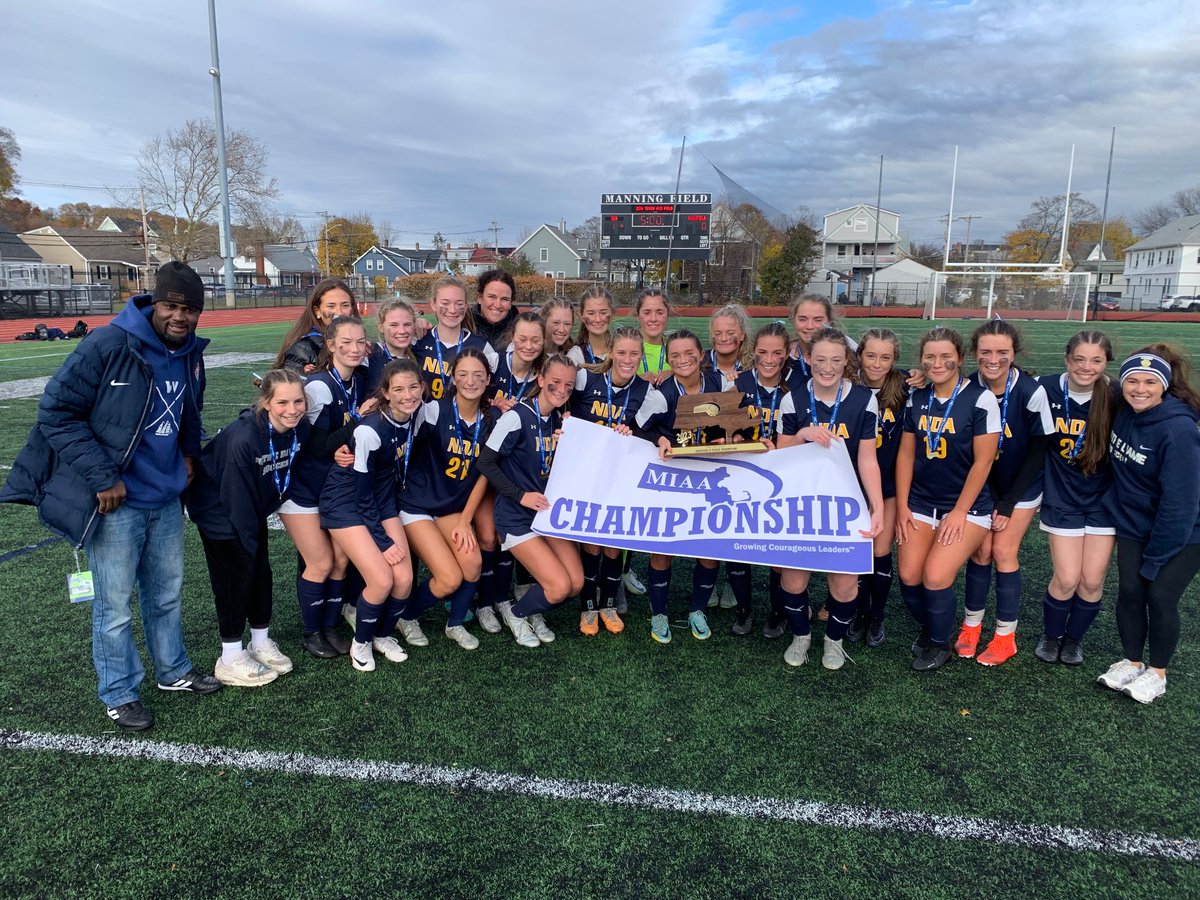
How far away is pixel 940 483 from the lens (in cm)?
396

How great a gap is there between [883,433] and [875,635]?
119cm

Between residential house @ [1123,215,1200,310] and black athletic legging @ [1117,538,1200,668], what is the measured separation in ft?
191

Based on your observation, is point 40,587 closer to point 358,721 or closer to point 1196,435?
point 358,721

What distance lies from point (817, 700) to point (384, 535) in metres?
2.40

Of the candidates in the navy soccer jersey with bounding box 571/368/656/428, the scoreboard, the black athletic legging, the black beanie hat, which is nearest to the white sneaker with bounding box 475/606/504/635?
the navy soccer jersey with bounding box 571/368/656/428

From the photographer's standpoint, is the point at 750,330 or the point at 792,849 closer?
the point at 792,849

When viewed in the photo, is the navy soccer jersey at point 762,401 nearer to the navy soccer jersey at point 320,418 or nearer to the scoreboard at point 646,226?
the navy soccer jersey at point 320,418

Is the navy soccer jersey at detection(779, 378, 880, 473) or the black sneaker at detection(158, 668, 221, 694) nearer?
the black sneaker at detection(158, 668, 221, 694)

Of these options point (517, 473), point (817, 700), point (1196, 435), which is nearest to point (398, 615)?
point (517, 473)

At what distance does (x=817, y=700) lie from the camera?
3703mm

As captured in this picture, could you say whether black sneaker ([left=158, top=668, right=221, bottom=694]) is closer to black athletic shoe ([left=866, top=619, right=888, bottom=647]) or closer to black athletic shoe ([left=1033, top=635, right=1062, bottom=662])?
black athletic shoe ([left=866, top=619, right=888, bottom=647])

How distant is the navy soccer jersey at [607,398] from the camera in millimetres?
4402

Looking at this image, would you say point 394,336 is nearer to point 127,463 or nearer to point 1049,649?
point 127,463

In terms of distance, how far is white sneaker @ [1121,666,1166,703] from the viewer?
364 centimetres
